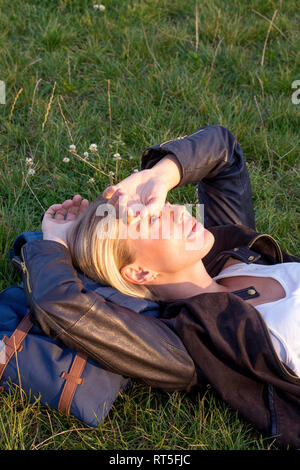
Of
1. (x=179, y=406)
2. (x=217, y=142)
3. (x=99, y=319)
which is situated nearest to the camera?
(x=99, y=319)

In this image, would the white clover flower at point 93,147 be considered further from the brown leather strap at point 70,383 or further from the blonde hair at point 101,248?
the brown leather strap at point 70,383

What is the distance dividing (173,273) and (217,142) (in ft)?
3.01

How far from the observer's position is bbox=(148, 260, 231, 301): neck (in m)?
3.10

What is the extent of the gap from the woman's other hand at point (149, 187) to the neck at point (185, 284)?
0.42 m

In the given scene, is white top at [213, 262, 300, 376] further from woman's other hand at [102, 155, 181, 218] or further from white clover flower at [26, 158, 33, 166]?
white clover flower at [26, 158, 33, 166]

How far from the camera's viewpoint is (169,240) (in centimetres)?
291

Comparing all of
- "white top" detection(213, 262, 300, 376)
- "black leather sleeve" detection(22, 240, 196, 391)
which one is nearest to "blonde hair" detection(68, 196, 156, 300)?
"black leather sleeve" detection(22, 240, 196, 391)

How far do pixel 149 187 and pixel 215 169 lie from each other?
655mm

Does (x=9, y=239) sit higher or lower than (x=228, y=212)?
lower

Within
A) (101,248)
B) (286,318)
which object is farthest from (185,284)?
(286,318)

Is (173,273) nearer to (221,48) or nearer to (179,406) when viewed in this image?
(179,406)

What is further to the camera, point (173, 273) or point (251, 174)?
point (251, 174)
